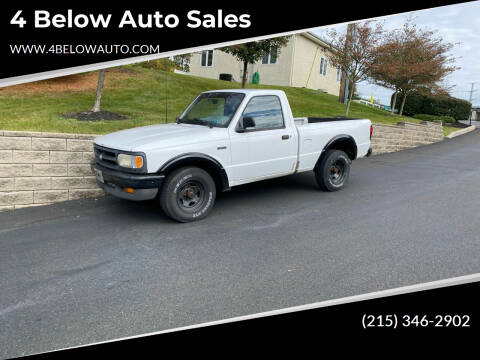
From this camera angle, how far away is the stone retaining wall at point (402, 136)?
1281 centimetres

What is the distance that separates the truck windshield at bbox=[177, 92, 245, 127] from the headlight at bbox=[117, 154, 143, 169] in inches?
56.2

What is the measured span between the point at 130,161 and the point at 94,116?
528 centimetres

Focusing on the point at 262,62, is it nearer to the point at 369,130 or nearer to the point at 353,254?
the point at 369,130

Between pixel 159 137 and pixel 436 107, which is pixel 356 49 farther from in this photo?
pixel 436 107

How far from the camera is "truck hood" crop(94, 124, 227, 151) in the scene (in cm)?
530

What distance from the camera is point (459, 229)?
5520mm

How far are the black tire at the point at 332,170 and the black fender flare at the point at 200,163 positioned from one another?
7.32 ft

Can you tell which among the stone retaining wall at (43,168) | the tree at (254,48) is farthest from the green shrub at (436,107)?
the stone retaining wall at (43,168)

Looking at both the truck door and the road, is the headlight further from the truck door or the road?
the truck door

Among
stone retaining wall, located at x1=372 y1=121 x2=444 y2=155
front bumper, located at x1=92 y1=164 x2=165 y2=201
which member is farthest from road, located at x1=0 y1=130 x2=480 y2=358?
stone retaining wall, located at x1=372 y1=121 x2=444 y2=155

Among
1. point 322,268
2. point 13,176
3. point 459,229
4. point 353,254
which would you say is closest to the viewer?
point 322,268

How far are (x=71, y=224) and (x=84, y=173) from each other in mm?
1411

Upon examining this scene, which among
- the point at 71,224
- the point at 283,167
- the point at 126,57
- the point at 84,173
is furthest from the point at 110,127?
the point at 283,167

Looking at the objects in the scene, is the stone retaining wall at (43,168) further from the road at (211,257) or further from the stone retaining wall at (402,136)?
the stone retaining wall at (402,136)
